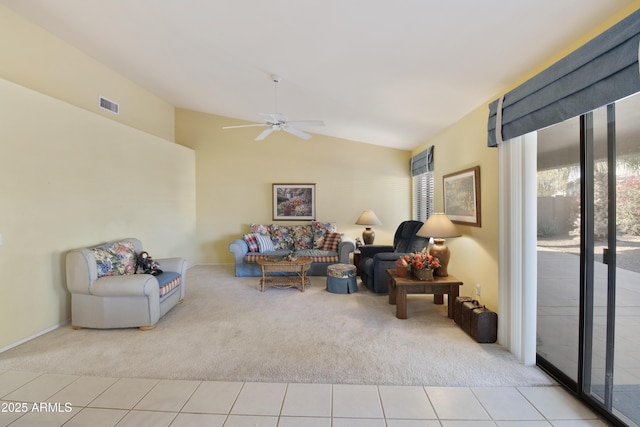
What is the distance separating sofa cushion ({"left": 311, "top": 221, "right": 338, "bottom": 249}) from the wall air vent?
3.96m

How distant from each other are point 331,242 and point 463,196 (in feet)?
9.18

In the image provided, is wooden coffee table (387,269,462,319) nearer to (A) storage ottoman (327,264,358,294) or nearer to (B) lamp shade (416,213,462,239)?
(B) lamp shade (416,213,462,239)

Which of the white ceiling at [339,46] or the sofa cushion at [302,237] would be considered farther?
the sofa cushion at [302,237]

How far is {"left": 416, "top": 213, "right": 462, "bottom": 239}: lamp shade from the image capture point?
345cm

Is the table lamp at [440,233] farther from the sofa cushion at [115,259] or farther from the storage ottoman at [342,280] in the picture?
the sofa cushion at [115,259]

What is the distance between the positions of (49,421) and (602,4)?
167 inches

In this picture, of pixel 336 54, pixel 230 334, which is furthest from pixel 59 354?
pixel 336 54

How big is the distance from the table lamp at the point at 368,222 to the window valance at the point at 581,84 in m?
3.52

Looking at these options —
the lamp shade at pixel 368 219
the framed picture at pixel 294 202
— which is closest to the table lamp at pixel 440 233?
the lamp shade at pixel 368 219

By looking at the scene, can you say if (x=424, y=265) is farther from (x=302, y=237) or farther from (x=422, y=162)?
(x=302, y=237)

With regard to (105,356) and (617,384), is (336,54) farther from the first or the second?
(105,356)

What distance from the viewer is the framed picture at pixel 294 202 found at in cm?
646

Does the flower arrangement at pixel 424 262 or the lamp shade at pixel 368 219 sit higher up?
the lamp shade at pixel 368 219

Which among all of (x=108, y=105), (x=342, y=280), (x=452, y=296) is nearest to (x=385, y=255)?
(x=342, y=280)
